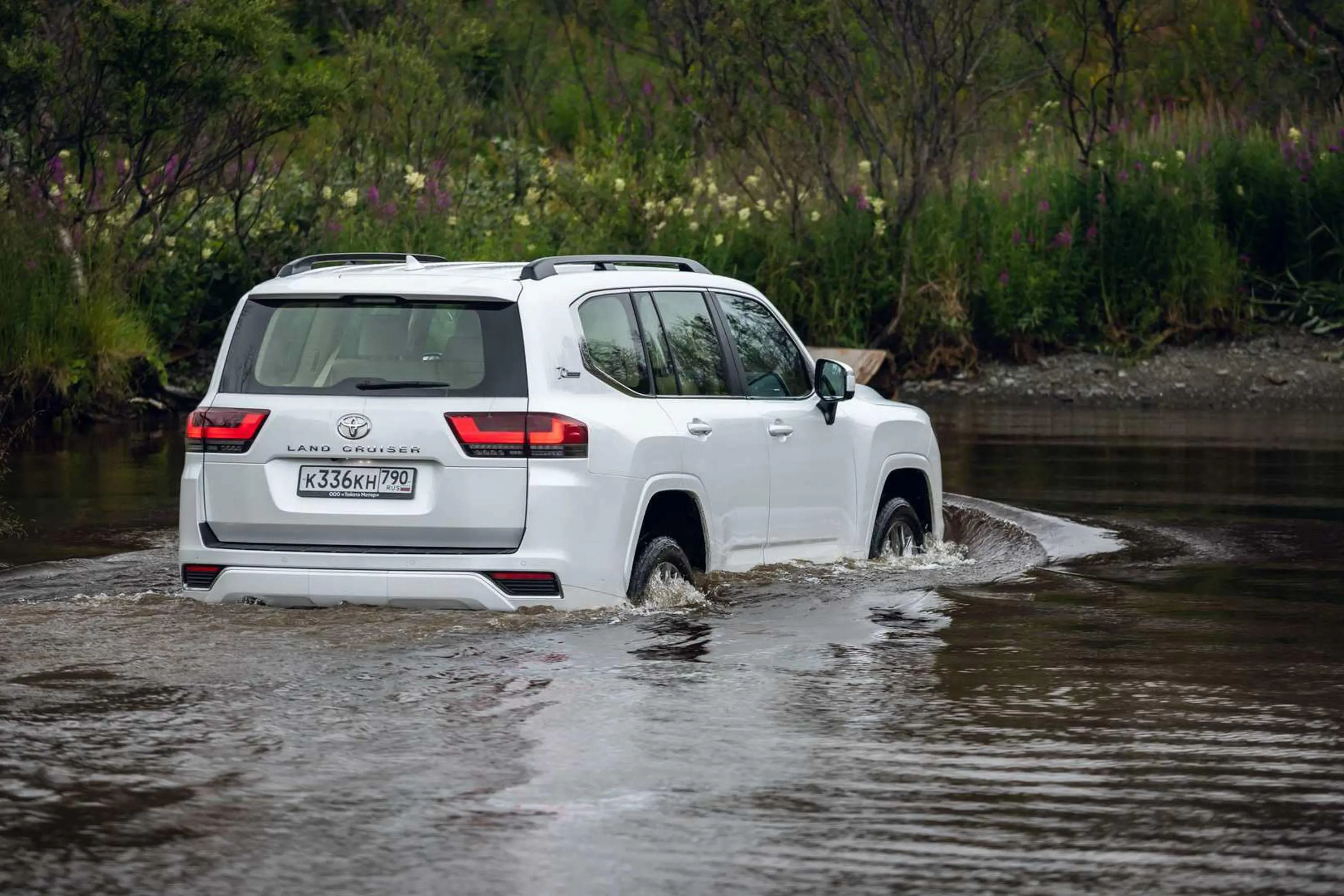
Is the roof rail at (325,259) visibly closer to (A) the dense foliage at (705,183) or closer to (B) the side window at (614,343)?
(B) the side window at (614,343)

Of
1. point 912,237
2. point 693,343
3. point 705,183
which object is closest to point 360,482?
point 693,343

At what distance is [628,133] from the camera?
29.7 metres

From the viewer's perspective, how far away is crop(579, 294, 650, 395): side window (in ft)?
30.2

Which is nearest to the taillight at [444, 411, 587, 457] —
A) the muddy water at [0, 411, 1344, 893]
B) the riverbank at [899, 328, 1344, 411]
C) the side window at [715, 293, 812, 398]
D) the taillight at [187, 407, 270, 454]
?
the muddy water at [0, 411, 1344, 893]

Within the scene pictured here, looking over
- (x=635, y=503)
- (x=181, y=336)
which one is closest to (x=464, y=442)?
(x=635, y=503)

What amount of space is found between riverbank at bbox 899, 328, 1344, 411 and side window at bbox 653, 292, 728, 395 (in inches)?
531

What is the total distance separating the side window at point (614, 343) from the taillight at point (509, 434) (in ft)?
1.45

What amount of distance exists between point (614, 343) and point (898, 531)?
271 centimetres

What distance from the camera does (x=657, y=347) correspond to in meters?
9.70

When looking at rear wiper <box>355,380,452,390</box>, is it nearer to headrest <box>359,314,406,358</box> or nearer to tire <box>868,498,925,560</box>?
headrest <box>359,314,406,358</box>

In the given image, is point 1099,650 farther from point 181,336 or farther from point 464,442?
point 181,336

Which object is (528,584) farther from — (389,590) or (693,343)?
(693,343)

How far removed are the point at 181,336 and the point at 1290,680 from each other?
16.6 meters

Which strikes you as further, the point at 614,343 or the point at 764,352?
the point at 764,352
